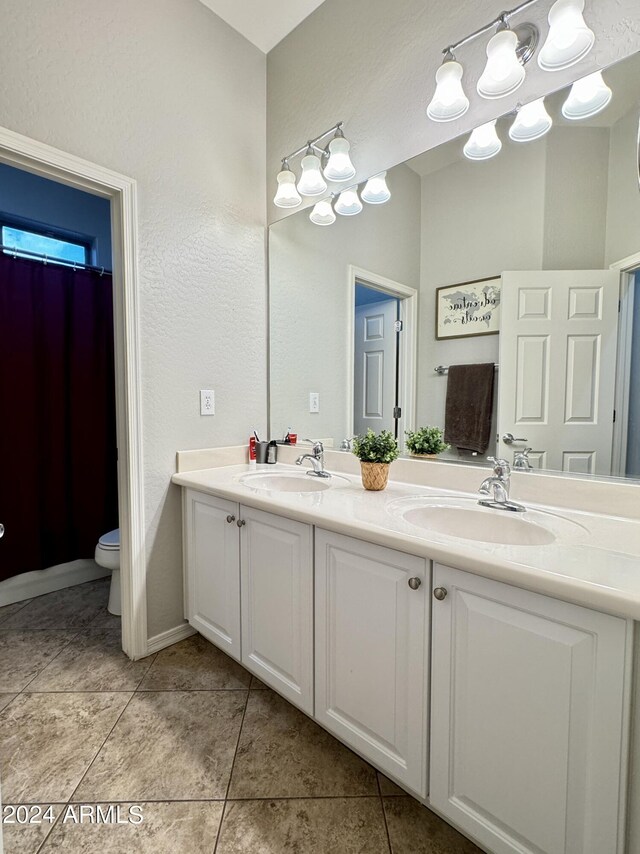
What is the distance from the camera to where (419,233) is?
1.46 m

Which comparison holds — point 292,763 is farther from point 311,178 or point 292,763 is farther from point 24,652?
point 311,178

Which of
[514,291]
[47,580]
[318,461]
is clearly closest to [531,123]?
[514,291]

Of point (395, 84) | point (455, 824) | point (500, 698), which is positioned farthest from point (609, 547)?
point (395, 84)

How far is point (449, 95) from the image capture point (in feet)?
4.14

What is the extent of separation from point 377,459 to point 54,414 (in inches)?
76.6

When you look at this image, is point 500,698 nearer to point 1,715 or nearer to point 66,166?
point 1,715

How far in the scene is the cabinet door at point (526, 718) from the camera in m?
0.67

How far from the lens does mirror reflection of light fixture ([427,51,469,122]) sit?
1.25 meters

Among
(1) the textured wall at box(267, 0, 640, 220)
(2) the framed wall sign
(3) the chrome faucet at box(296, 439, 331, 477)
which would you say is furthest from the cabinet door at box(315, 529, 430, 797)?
(1) the textured wall at box(267, 0, 640, 220)

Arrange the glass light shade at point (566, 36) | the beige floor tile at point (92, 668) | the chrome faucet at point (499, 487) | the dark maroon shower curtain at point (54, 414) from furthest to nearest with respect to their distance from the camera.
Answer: the dark maroon shower curtain at point (54, 414)
the beige floor tile at point (92, 668)
the chrome faucet at point (499, 487)
the glass light shade at point (566, 36)

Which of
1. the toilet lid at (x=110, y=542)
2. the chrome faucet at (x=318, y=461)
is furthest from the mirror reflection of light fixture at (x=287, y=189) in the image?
the toilet lid at (x=110, y=542)

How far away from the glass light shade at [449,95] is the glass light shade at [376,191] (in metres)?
0.31

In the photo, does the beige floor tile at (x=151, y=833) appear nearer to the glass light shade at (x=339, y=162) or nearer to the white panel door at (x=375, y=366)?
the white panel door at (x=375, y=366)

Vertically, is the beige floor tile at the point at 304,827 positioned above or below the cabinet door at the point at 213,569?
below
